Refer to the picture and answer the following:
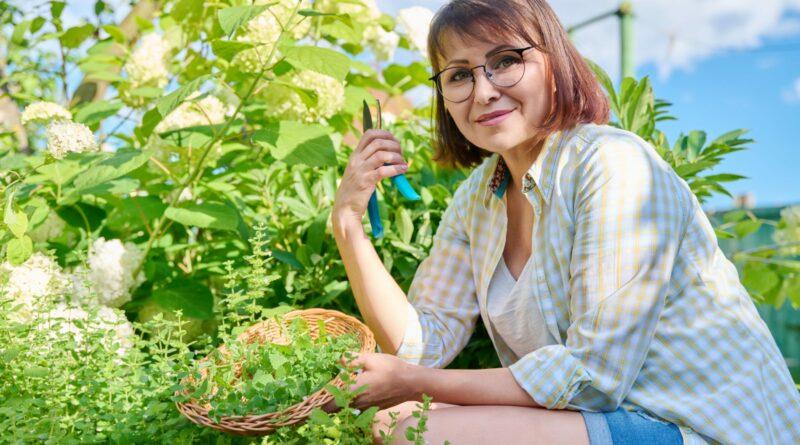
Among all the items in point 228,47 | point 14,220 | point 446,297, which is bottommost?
point 446,297

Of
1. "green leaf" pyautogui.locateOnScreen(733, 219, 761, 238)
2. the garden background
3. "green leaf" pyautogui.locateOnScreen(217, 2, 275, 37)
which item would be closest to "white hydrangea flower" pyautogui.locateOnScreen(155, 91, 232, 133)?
the garden background

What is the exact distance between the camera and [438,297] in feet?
6.24

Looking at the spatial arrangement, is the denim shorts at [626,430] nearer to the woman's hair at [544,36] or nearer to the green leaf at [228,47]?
the woman's hair at [544,36]

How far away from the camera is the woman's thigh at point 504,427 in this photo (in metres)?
1.35

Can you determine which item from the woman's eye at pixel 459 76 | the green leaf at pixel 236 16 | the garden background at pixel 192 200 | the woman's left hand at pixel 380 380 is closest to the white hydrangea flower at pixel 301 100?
the garden background at pixel 192 200

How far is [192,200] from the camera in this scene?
86.2 inches

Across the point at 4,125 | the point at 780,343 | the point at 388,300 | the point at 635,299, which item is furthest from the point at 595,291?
the point at 780,343

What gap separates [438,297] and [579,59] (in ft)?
2.13

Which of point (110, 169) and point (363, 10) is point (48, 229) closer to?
point (110, 169)

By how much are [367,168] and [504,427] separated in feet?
2.12

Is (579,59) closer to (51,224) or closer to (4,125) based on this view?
(51,224)

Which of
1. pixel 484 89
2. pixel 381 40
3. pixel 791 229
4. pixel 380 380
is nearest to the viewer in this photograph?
pixel 380 380

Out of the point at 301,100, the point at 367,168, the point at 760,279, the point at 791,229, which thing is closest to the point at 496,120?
the point at 367,168

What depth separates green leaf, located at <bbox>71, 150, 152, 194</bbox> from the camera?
77.6 inches
